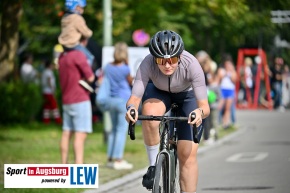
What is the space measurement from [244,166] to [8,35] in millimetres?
10761

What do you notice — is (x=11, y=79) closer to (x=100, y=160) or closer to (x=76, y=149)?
(x=100, y=160)

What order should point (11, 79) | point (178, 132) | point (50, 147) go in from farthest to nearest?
1. point (11, 79)
2. point (50, 147)
3. point (178, 132)

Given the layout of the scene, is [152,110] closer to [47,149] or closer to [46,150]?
[46,150]

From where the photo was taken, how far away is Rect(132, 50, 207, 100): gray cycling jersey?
8.59 meters

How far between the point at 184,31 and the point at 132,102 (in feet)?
103

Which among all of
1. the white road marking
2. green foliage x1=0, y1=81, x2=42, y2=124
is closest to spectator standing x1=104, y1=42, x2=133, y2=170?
the white road marking

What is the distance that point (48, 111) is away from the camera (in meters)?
28.7

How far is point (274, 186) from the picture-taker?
12469 millimetres

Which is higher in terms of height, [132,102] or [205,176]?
[132,102]

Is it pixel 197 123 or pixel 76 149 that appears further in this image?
pixel 76 149

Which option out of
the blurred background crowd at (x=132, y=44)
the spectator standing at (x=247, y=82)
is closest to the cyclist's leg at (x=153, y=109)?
the blurred background crowd at (x=132, y=44)

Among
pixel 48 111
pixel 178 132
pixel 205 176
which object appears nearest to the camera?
pixel 178 132

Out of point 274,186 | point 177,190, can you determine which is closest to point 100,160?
point 274,186

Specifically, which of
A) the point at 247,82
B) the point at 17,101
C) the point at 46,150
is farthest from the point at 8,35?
the point at 247,82
